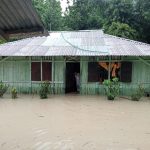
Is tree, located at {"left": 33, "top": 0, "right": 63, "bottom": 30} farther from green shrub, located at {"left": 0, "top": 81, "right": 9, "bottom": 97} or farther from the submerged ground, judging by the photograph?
the submerged ground

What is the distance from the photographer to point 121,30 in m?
24.8

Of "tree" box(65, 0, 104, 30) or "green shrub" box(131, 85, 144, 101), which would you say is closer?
"green shrub" box(131, 85, 144, 101)

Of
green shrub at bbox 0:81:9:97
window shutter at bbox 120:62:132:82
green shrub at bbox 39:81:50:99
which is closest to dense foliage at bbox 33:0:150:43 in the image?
window shutter at bbox 120:62:132:82

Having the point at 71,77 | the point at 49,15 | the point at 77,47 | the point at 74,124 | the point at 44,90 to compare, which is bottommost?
the point at 74,124

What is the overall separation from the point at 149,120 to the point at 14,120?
4852 mm

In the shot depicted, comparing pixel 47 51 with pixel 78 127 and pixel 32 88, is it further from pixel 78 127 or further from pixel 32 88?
pixel 78 127

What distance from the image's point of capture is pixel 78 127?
10062 millimetres

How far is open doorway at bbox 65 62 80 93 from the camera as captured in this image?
18984mm

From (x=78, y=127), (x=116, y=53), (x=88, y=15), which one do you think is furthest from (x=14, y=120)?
(x=88, y=15)

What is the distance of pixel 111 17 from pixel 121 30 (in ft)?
9.68

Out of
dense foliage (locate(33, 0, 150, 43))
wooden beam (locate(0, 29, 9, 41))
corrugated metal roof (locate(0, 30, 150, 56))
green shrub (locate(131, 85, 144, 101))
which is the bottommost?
green shrub (locate(131, 85, 144, 101))

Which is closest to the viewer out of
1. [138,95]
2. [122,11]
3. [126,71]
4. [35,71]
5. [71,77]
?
[138,95]

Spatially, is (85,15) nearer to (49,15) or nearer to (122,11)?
(122,11)

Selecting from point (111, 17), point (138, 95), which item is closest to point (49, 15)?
point (111, 17)
